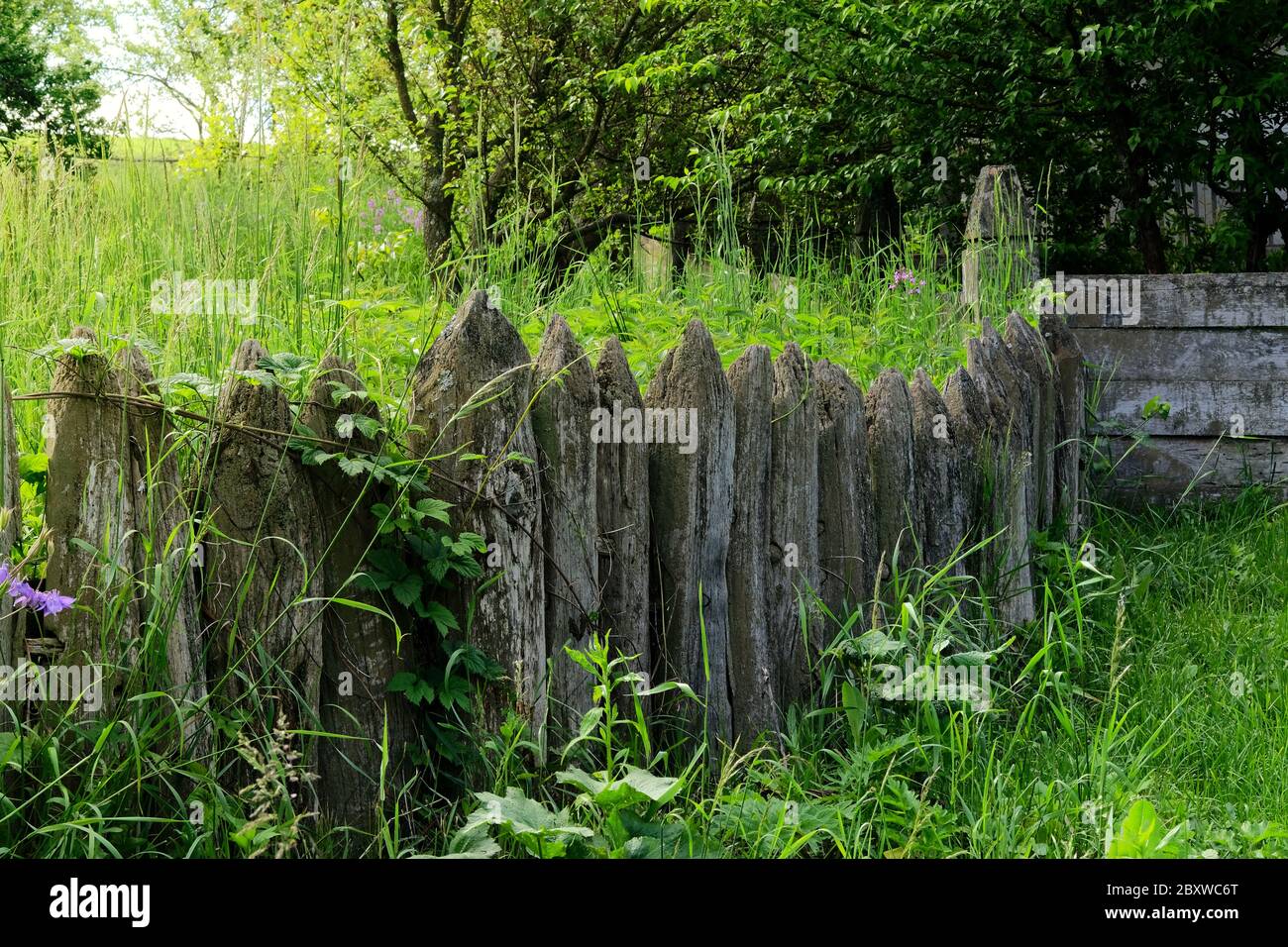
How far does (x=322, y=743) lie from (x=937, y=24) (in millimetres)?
5692

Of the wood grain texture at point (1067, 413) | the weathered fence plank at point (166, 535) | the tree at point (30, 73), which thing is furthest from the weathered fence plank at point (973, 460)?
the tree at point (30, 73)

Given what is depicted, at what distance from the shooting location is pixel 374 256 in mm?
5711

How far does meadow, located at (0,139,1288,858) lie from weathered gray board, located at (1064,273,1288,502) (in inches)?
21.0

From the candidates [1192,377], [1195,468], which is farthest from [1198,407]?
[1195,468]

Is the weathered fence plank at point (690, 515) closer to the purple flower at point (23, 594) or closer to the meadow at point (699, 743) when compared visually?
the meadow at point (699, 743)

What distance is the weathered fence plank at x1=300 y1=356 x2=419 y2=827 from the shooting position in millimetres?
2100

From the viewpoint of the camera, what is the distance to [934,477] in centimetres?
334

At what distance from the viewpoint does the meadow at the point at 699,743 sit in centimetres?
188

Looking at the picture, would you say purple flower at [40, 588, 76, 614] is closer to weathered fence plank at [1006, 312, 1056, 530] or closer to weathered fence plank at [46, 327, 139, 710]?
weathered fence plank at [46, 327, 139, 710]

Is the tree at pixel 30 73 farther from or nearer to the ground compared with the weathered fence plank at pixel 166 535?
farther from the ground

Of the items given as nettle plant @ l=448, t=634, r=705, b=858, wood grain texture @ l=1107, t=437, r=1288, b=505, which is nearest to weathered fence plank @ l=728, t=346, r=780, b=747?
nettle plant @ l=448, t=634, r=705, b=858

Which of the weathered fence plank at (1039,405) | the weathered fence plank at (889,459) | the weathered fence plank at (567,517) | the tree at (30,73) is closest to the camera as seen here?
the weathered fence plank at (567,517)

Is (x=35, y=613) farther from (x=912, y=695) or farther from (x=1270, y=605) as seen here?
(x=1270, y=605)
